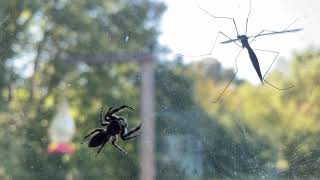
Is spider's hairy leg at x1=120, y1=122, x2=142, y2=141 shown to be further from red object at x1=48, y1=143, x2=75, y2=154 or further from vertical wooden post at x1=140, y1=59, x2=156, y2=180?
red object at x1=48, y1=143, x2=75, y2=154

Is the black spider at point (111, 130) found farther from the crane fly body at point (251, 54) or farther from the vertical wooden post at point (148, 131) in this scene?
the crane fly body at point (251, 54)

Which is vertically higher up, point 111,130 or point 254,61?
point 254,61

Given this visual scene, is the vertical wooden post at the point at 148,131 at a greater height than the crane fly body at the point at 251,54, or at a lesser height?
lesser

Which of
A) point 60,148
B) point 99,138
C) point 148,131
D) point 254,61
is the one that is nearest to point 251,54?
point 254,61

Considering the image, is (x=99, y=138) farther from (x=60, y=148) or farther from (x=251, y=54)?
(x=251, y=54)

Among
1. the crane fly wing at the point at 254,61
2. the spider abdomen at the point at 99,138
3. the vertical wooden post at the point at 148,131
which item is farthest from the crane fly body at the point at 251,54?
the spider abdomen at the point at 99,138

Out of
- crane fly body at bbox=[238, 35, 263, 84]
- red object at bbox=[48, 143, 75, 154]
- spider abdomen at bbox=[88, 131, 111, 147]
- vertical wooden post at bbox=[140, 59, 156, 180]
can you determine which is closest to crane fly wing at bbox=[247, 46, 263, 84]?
crane fly body at bbox=[238, 35, 263, 84]

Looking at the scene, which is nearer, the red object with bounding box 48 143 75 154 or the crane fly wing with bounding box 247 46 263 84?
the crane fly wing with bounding box 247 46 263 84
